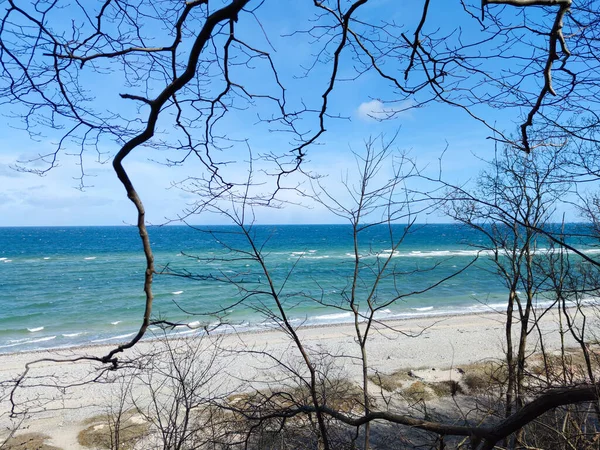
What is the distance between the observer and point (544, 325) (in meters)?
19.1

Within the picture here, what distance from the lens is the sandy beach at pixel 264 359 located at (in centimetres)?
1021

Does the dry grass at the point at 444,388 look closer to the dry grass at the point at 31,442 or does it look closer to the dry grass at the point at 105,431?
the dry grass at the point at 105,431

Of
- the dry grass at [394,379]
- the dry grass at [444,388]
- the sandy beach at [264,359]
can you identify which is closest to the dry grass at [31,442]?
the sandy beach at [264,359]

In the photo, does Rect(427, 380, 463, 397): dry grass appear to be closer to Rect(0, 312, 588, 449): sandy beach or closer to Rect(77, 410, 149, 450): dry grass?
Rect(0, 312, 588, 449): sandy beach

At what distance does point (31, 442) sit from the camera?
902cm

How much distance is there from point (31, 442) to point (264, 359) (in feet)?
21.2

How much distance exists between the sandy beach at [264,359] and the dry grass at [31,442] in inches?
5.9

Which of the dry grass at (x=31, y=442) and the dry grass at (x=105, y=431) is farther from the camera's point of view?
the dry grass at (x=31, y=442)

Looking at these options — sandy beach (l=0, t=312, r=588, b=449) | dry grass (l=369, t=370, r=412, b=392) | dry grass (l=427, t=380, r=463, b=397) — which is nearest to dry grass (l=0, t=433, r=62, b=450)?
sandy beach (l=0, t=312, r=588, b=449)

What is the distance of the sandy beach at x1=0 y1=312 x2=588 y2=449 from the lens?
33.5 feet

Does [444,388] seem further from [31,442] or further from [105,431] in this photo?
[31,442]

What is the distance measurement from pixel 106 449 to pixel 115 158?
344 inches

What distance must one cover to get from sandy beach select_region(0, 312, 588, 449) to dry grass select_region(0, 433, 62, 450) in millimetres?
149

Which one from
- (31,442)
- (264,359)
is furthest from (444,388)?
(31,442)
